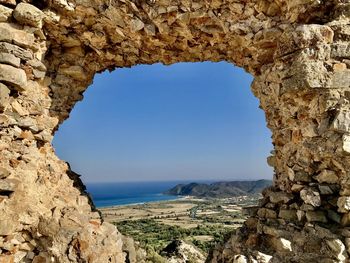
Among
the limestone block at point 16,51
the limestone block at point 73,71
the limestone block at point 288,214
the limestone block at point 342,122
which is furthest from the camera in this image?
the limestone block at point 73,71

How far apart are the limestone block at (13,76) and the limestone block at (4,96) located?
11cm

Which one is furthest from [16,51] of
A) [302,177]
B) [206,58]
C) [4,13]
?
[302,177]

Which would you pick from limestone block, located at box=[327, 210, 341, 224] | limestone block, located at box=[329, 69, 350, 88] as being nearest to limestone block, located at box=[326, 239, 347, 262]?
limestone block, located at box=[327, 210, 341, 224]

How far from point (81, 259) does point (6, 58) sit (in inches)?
118

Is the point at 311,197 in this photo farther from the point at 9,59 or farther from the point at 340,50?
the point at 9,59

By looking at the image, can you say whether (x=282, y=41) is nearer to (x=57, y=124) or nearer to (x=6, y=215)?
(x=57, y=124)

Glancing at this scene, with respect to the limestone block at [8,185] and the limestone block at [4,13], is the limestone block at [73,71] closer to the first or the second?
the limestone block at [4,13]

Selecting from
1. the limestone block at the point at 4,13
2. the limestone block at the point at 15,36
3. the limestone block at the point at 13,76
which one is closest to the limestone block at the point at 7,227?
the limestone block at the point at 13,76

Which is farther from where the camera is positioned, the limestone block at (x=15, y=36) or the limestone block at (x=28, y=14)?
the limestone block at (x=28, y=14)

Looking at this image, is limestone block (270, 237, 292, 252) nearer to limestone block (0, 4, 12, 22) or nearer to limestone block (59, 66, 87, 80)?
limestone block (59, 66, 87, 80)

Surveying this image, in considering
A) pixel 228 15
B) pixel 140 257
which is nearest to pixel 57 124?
pixel 140 257

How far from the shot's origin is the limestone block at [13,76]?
170 inches

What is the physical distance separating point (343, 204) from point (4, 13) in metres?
5.32

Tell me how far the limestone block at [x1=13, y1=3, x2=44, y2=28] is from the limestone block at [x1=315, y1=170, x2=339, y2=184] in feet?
15.4
